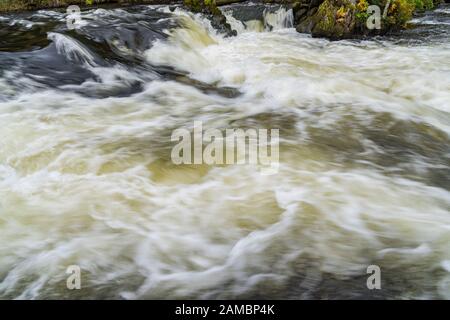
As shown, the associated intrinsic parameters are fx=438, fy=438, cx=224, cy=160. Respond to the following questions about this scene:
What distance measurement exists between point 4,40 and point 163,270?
771cm

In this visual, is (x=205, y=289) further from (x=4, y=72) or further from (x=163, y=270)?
(x=4, y=72)

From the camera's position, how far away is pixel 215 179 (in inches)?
176

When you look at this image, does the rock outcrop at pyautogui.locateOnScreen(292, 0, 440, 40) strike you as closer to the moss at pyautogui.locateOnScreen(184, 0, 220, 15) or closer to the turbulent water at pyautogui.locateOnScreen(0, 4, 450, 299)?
the moss at pyautogui.locateOnScreen(184, 0, 220, 15)

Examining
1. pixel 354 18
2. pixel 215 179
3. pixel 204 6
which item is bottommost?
pixel 215 179

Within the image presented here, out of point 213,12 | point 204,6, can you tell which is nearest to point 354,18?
point 213,12

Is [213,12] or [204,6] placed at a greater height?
[204,6]

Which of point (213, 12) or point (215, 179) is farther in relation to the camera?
point (213, 12)

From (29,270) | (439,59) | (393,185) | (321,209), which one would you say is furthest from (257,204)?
(439,59)

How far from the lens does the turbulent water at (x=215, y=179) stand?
3.19 meters

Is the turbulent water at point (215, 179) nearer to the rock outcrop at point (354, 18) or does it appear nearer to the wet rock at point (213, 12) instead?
the rock outcrop at point (354, 18)

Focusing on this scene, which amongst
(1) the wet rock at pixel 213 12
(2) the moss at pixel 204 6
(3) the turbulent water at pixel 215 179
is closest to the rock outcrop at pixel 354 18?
(1) the wet rock at pixel 213 12

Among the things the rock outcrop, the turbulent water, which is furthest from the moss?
the turbulent water

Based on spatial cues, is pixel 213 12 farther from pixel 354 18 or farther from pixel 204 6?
pixel 354 18

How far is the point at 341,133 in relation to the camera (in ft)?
18.5
